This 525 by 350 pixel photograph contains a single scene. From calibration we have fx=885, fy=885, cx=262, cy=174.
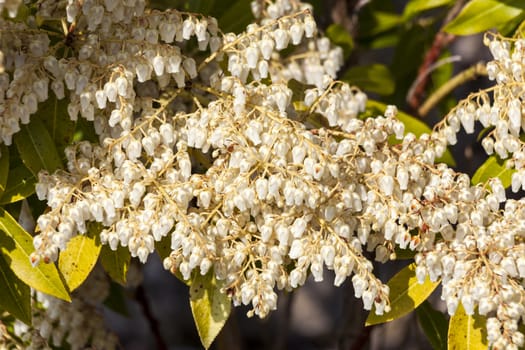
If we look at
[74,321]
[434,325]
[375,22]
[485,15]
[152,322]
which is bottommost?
[152,322]

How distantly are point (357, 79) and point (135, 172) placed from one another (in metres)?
0.92

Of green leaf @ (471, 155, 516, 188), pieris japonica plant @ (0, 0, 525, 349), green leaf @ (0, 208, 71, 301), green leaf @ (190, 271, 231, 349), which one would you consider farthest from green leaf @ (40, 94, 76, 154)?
green leaf @ (471, 155, 516, 188)

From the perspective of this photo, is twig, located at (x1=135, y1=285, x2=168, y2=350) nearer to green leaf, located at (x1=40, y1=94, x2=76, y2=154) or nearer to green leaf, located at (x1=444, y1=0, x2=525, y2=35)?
green leaf, located at (x1=40, y1=94, x2=76, y2=154)

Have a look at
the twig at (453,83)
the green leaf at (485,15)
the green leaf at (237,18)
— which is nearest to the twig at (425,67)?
the twig at (453,83)

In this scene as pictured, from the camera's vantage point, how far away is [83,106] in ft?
5.03

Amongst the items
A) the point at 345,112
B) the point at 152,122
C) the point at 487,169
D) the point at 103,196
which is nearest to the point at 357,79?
the point at 345,112

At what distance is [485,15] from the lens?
188cm

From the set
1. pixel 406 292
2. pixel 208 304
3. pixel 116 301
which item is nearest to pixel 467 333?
pixel 406 292

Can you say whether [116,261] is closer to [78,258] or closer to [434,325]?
[78,258]

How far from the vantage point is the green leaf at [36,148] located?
1599mm

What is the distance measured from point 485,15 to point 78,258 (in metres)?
0.99

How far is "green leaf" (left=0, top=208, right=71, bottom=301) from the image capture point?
155 centimetres

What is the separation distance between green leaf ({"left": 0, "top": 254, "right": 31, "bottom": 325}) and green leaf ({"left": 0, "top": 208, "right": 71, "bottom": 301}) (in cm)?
3

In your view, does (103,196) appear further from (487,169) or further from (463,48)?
(463,48)
